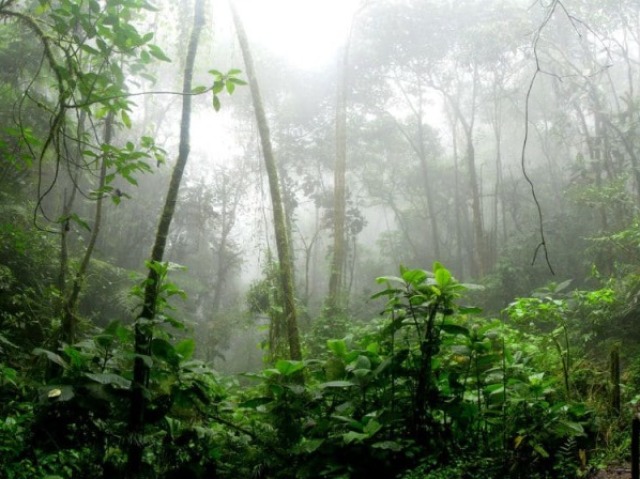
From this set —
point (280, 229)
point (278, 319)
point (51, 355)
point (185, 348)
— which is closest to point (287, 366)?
point (185, 348)

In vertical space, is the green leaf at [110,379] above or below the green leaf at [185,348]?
below


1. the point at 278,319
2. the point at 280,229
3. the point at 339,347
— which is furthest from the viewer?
the point at 278,319

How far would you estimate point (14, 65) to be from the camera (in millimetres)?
7660

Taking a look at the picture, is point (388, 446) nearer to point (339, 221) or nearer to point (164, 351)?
point (164, 351)

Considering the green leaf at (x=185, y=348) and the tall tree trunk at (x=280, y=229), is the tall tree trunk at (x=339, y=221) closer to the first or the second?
the tall tree trunk at (x=280, y=229)

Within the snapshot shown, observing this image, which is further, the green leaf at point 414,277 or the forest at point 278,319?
the green leaf at point 414,277

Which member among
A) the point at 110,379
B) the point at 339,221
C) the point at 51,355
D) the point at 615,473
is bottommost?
the point at 615,473

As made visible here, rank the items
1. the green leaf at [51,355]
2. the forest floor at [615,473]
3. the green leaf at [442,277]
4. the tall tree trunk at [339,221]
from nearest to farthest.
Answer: the green leaf at [51,355] < the forest floor at [615,473] < the green leaf at [442,277] < the tall tree trunk at [339,221]

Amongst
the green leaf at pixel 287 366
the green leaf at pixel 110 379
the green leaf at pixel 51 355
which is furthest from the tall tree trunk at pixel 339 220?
the green leaf at pixel 51 355

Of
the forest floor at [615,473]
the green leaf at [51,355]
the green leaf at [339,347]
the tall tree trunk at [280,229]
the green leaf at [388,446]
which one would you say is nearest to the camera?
the green leaf at [51,355]

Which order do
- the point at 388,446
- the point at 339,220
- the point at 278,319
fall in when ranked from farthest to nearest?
the point at 339,220 < the point at 278,319 < the point at 388,446

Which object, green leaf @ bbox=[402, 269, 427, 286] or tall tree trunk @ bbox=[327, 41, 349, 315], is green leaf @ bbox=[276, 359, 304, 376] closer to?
green leaf @ bbox=[402, 269, 427, 286]

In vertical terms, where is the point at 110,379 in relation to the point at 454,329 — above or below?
below

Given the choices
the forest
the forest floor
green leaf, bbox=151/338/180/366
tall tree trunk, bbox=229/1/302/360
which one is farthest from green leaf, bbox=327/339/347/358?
tall tree trunk, bbox=229/1/302/360
